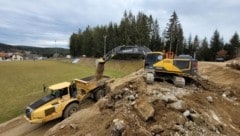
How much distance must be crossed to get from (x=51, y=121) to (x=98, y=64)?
5.15 metres

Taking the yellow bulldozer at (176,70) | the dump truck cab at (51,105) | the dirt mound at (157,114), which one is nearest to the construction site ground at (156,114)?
the dirt mound at (157,114)

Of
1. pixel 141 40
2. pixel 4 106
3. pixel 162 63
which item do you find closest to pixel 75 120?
pixel 162 63

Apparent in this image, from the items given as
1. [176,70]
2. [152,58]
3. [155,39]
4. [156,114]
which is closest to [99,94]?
[152,58]

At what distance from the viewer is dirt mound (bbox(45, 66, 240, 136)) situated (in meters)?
8.47

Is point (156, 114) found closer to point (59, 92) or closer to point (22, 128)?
point (59, 92)

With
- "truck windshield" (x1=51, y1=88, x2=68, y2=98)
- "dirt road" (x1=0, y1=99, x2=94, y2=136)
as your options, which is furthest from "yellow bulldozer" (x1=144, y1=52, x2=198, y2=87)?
"dirt road" (x1=0, y1=99, x2=94, y2=136)

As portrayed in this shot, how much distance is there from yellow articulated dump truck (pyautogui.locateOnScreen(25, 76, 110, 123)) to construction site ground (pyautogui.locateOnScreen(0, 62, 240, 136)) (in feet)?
3.49

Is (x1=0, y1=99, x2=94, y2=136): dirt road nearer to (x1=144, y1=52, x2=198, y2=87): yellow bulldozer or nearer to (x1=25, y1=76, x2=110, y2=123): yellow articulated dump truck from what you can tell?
(x1=25, y1=76, x2=110, y2=123): yellow articulated dump truck

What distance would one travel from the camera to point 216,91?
13.8 metres

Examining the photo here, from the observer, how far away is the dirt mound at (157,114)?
8469mm

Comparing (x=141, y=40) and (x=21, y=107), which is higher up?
(x=141, y=40)

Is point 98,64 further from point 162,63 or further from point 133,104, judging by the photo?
point 133,104

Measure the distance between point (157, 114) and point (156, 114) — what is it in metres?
0.04

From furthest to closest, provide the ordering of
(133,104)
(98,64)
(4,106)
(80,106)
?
(4,106), (98,64), (80,106), (133,104)
